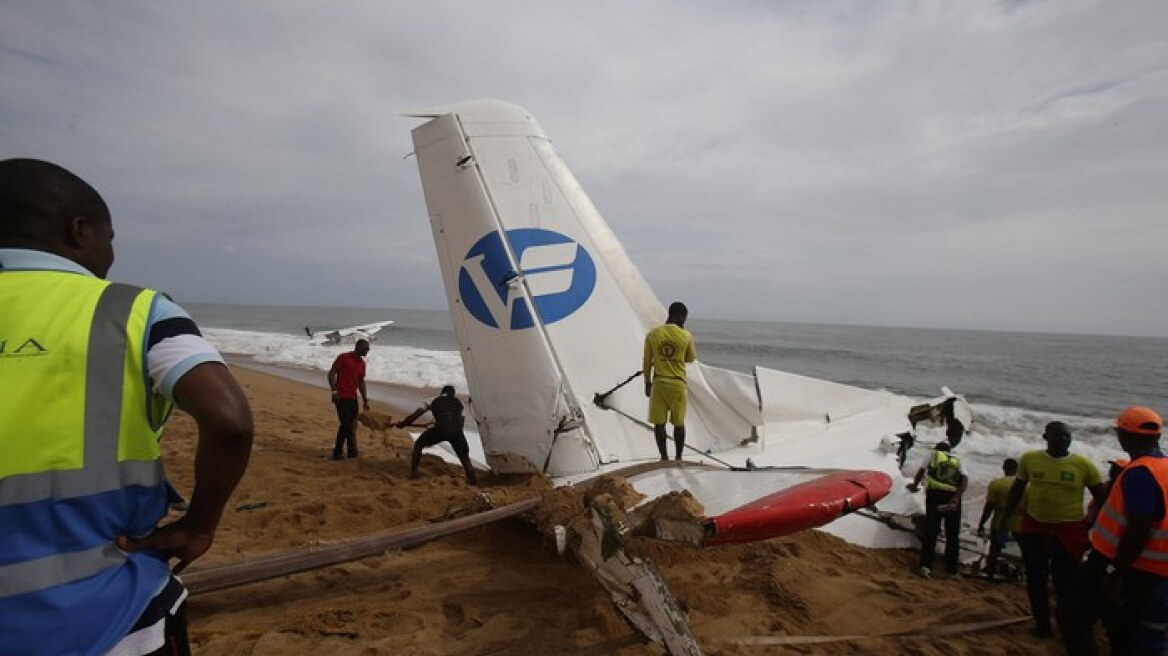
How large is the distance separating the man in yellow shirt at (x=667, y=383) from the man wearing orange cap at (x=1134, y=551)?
2.69 metres

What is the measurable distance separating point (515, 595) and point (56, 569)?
2500 millimetres

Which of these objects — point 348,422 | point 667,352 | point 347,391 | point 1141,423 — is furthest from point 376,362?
point 1141,423

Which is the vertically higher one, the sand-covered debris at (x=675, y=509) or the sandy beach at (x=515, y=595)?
the sand-covered debris at (x=675, y=509)

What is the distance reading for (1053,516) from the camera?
396cm

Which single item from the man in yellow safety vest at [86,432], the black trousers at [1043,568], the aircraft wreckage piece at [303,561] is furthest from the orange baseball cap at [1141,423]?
the man in yellow safety vest at [86,432]

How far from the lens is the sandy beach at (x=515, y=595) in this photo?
289 centimetres

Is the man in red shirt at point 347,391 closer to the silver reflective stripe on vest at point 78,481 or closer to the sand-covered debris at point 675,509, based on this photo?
the sand-covered debris at point 675,509

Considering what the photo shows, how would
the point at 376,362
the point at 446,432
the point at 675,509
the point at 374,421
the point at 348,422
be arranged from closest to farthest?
1. the point at 675,509
2. the point at 446,432
3. the point at 348,422
4. the point at 374,421
5. the point at 376,362

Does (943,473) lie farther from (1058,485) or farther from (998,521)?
(1058,485)

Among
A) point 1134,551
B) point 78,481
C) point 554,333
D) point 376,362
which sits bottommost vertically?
point 376,362

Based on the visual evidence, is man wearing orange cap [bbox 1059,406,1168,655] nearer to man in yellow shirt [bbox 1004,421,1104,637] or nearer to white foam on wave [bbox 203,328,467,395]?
man in yellow shirt [bbox 1004,421,1104,637]

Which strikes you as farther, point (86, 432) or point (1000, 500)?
point (1000, 500)

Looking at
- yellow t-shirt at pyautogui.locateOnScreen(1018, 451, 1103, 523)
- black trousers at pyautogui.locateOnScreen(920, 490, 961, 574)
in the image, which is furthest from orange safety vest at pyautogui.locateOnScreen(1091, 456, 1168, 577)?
black trousers at pyautogui.locateOnScreen(920, 490, 961, 574)

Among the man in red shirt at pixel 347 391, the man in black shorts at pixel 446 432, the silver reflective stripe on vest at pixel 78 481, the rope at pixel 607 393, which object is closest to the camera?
the silver reflective stripe on vest at pixel 78 481
